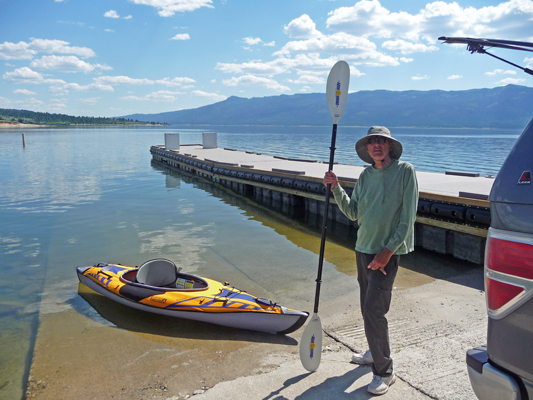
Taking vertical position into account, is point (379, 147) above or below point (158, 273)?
above

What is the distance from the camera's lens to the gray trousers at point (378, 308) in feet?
12.3

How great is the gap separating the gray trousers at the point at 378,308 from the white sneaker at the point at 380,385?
0.04 metres

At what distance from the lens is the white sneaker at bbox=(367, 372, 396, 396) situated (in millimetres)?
3738

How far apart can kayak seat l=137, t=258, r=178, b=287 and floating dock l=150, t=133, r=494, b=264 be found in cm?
701

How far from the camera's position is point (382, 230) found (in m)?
3.79

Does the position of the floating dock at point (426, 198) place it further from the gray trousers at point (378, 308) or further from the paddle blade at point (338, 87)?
the gray trousers at point (378, 308)

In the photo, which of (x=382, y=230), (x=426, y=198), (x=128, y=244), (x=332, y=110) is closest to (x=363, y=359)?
(x=382, y=230)

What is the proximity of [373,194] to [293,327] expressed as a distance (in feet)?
10.6

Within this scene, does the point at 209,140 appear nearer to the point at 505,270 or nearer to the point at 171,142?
the point at 171,142

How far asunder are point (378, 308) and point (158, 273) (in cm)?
495

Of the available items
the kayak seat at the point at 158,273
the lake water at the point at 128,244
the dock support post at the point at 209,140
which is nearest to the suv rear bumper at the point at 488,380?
the lake water at the point at 128,244

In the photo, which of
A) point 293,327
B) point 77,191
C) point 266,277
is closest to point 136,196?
point 77,191

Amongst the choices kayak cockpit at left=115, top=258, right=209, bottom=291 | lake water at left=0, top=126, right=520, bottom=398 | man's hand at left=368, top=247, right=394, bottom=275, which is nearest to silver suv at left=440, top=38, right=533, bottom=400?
man's hand at left=368, top=247, right=394, bottom=275

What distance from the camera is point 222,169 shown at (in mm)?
24047
